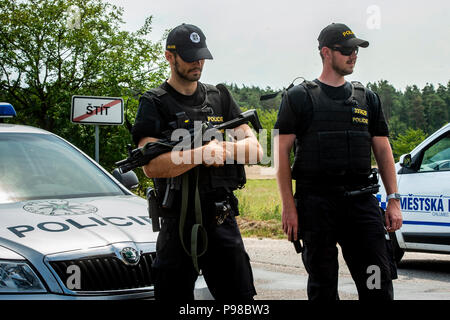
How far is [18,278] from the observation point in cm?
338

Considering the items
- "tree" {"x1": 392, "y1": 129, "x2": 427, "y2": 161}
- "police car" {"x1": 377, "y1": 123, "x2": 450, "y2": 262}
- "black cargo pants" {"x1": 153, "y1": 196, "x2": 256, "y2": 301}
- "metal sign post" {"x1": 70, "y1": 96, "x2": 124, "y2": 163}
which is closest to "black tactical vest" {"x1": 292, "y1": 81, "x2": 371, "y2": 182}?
"black cargo pants" {"x1": 153, "y1": 196, "x2": 256, "y2": 301}

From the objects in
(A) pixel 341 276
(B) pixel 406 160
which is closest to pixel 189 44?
(A) pixel 341 276

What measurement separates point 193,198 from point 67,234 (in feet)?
3.12

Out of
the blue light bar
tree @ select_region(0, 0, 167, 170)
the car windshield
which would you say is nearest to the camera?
the car windshield

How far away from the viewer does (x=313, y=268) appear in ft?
11.7

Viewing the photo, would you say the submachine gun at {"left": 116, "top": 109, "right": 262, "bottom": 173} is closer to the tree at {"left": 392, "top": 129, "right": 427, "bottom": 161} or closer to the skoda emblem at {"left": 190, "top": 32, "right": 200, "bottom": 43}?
the skoda emblem at {"left": 190, "top": 32, "right": 200, "bottom": 43}

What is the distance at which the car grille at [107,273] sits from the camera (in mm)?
3457

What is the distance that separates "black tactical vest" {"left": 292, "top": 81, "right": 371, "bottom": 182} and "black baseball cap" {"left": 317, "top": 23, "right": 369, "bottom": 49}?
27 cm

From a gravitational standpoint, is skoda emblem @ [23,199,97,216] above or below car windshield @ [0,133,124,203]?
below

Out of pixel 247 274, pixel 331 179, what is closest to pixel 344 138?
pixel 331 179

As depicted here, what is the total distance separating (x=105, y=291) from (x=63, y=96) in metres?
11.2

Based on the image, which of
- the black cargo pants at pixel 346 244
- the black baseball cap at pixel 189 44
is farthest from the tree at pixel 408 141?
the black baseball cap at pixel 189 44

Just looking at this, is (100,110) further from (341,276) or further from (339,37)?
(339,37)

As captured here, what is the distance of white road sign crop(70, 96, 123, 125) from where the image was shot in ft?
31.8
